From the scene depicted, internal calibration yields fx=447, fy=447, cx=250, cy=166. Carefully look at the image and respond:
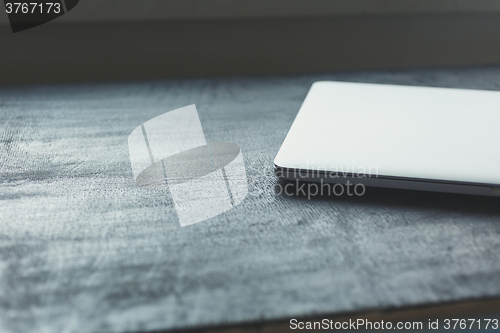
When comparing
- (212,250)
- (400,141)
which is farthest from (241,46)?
(212,250)

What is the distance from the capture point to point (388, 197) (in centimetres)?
45

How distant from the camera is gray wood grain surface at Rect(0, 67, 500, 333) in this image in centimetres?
32

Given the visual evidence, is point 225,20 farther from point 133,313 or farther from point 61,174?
point 133,313

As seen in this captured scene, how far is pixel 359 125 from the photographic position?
0.52 m

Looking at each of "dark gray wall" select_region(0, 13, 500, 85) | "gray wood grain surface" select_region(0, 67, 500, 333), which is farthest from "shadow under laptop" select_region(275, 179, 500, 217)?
"dark gray wall" select_region(0, 13, 500, 85)

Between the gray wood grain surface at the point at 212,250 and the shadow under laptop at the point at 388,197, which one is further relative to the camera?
the shadow under laptop at the point at 388,197

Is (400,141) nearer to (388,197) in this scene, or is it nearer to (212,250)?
(388,197)

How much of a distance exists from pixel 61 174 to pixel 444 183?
0.41 meters

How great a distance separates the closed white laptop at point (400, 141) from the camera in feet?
1.38

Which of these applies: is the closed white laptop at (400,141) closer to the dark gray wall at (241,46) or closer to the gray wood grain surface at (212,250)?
the gray wood grain surface at (212,250)

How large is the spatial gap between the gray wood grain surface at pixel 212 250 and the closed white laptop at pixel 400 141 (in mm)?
31

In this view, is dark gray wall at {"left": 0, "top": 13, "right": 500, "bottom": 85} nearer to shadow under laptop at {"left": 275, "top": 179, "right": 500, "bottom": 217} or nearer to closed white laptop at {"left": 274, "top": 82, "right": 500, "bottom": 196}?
closed white laptop at {"left": 274, "top": 82, "right": 500, "bottom": 196}

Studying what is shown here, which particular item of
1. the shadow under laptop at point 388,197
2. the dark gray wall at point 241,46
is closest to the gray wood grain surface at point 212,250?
the shadow under laptop at point 388,197

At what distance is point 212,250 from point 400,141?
0.77ft
